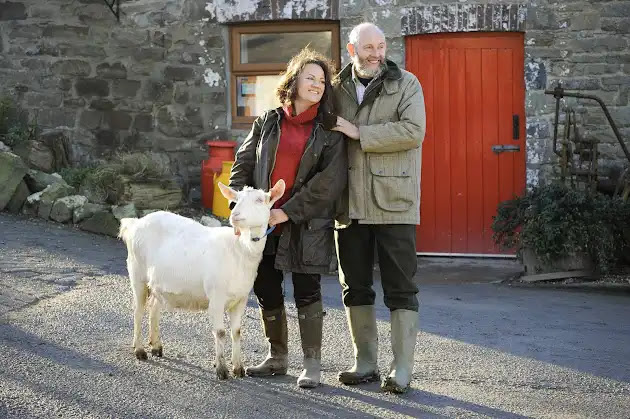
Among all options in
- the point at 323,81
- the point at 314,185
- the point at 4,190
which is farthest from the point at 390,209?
the point at 4,190

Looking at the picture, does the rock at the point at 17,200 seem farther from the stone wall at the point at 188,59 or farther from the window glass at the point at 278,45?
the window glass at the point at 278,45

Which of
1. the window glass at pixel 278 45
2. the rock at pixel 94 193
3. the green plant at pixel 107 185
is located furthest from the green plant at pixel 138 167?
the window glass at pixel 278 45

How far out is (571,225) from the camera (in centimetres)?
945

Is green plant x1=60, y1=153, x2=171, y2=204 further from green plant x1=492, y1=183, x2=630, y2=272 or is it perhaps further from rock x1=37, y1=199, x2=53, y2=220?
green plant x1=492, y1=183, x2=630, y2=272

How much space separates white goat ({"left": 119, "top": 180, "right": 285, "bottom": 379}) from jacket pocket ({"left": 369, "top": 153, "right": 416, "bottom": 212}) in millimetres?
549

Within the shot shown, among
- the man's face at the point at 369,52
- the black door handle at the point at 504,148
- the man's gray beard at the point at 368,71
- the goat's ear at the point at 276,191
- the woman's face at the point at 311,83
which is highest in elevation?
the man's face at the point at 369,52

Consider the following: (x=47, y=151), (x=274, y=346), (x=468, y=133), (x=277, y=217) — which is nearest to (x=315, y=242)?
(x=277, y=217)

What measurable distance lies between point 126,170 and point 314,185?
19.9 feet

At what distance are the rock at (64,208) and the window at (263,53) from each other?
6.60ft

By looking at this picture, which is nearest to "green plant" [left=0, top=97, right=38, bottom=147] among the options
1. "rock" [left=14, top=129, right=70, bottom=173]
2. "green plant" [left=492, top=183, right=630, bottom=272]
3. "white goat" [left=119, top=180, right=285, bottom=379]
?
"rock" [left=14, top=129, right=70, bottom=173]

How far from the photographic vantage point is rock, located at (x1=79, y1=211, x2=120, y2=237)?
422 inches

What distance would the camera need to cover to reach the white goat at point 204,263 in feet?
18.3

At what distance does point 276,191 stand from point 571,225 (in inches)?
183

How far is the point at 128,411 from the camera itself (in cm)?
523
